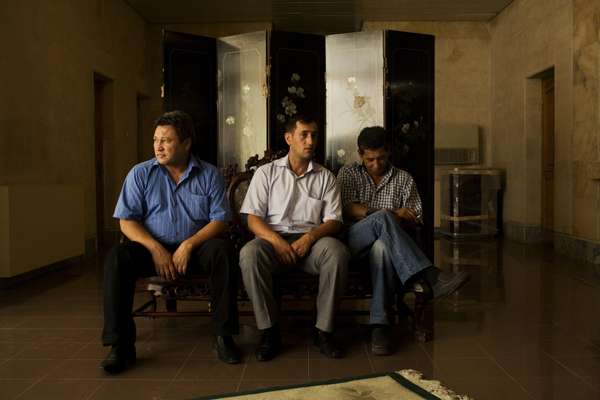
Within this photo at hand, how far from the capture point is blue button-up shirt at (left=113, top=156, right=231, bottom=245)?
2.76 metres

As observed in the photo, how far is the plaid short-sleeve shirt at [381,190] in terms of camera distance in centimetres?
318

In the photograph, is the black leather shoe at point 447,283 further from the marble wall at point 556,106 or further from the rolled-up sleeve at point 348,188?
the marble wall at point 556,106

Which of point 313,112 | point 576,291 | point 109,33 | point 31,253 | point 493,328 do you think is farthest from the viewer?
point 109,33

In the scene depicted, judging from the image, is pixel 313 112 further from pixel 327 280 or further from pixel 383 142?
pixel 327 280

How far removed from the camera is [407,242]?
2.79 meters

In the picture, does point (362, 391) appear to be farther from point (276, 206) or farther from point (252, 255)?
point (276, 206)

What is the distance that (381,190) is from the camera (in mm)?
3191

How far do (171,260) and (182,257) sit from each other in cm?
6

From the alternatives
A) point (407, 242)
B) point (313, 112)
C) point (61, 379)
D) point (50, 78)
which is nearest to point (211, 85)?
point (313, 112)

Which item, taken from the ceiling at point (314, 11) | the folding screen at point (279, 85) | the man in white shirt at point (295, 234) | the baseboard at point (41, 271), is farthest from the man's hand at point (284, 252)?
the ceiling at point (314, 11)

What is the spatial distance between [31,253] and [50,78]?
6.10 ft

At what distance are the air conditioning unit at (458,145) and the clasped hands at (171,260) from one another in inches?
263

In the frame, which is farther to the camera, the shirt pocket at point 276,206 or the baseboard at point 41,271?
the baseboard at point 41,271

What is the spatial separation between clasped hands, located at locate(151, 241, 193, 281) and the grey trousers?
10.4 inches
